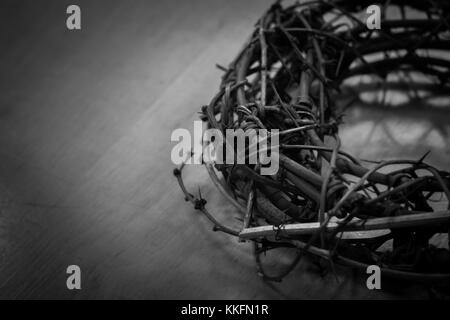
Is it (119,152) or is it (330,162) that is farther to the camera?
(119,152)

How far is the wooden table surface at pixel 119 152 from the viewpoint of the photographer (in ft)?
2.91

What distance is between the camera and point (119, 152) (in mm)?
1095

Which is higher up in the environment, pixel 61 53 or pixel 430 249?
pixel 61 53

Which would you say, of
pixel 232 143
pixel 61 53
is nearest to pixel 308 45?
pixel 232 143

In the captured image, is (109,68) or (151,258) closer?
(151,258)

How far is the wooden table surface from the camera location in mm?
888

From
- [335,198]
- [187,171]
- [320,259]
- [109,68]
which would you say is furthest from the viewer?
[109,68]

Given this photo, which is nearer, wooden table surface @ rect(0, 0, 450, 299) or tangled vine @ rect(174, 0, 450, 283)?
tangled vine @ rect(174, 0, 450, 283)

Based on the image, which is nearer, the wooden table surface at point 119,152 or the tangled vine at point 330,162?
the tangled vine at point 330,162

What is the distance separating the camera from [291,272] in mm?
868

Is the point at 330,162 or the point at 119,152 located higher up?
the point at 119,152

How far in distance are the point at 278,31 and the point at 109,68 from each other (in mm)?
429

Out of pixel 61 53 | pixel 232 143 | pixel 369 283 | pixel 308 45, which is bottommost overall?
pixel 369 283

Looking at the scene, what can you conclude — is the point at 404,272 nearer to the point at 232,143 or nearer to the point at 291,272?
the point at 291,272
